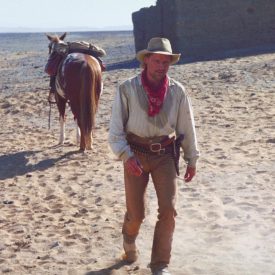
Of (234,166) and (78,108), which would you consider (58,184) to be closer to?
(78,108)

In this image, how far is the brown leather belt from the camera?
4520 mm

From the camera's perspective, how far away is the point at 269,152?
843 cm

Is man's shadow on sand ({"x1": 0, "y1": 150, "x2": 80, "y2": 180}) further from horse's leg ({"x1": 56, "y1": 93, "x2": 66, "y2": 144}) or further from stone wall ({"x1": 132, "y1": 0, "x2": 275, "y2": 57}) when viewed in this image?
stone wall ({"x1": 132, "y1": 0, "x2": 275, "y2": 57})

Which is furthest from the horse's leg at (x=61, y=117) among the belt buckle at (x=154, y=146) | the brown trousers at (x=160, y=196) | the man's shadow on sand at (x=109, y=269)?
the belt buckle at (x=154, y=146)

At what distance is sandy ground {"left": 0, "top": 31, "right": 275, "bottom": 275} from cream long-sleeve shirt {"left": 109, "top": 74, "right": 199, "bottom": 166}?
1154 millimetres

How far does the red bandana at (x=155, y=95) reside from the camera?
4.42 m

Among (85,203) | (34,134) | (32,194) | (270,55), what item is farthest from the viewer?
(270,55)

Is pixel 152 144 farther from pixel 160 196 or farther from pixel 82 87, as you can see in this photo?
pixel 82 87

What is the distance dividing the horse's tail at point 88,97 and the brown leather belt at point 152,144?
4292 millimetres

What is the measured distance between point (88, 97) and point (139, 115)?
4494 mm

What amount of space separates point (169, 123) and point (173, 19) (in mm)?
18811

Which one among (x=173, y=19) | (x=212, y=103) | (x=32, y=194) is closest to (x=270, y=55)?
(x=173, y=19)

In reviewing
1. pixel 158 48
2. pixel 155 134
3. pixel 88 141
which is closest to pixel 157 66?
pixel 158 48

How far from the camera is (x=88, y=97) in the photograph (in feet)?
29.2
